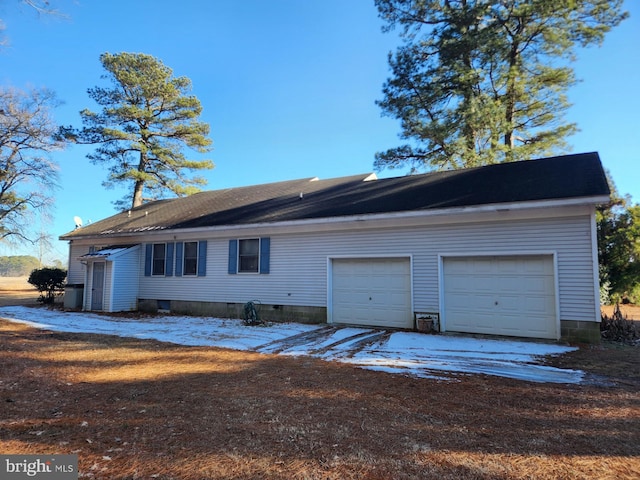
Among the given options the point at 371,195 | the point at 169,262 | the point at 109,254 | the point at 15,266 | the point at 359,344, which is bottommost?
the point at 359,344

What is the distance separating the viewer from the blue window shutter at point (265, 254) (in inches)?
464

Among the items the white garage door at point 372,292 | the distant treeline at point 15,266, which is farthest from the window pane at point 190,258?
the distant treeline at point 15,266

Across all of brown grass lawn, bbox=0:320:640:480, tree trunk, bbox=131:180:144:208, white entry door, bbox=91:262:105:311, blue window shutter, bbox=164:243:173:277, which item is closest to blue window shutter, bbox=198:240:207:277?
blue window shutter, bbox=164:243:173:277

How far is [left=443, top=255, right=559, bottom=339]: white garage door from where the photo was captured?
26.9 feet

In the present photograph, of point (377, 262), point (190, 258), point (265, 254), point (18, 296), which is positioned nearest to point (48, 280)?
point (18, 296)

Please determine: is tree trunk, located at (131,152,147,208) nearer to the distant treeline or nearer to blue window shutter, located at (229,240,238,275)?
blue window shutter, located at (229,240,238,275)

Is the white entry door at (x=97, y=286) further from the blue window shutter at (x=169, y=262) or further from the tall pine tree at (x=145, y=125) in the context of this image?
the tall pine tree at (x=145, y=125)

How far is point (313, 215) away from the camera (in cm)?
1102

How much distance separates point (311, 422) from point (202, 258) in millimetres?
10378

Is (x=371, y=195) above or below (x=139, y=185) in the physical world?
below

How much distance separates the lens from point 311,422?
3.66 metres

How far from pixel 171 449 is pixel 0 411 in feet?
7.86

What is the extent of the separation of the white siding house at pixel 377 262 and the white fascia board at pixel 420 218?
0.03m

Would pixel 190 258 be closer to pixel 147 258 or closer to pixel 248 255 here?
pixel 147 258
